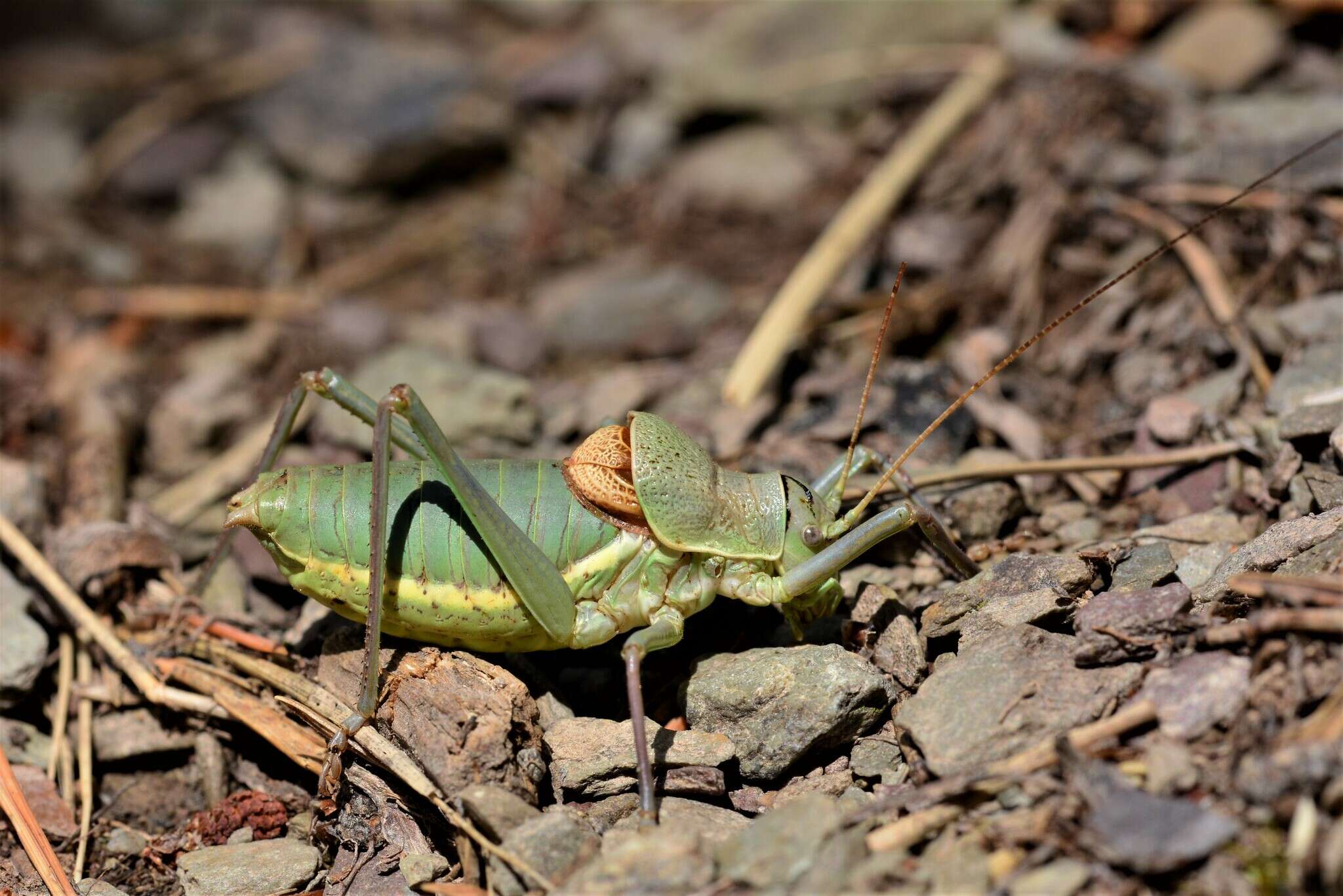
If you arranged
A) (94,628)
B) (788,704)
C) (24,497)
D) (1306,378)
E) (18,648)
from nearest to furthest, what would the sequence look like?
(788,704), (18,648), (94,628), (1306,378), (24,497)

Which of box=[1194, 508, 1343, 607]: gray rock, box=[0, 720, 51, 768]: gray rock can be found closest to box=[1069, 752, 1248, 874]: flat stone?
box=[1194, 508, 1343, 607]: gray rock

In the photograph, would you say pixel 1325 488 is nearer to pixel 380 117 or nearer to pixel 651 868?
pixel 651 868

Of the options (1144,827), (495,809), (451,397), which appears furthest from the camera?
(451,397)

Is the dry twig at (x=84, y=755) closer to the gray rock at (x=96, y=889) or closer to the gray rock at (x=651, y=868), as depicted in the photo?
the gray rock at (x=96, y=889)

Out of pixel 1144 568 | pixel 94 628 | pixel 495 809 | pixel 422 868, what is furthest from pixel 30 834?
pixel 1144 568

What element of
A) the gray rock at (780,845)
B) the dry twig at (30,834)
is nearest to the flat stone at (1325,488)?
the gray rock at (780,845)

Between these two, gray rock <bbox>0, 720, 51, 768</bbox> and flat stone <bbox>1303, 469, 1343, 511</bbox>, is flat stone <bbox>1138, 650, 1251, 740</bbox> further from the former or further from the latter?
gray rock <bbox>0, 720, 51, 768</bbox>

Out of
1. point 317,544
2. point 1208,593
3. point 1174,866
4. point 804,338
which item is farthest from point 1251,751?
point 804,338
